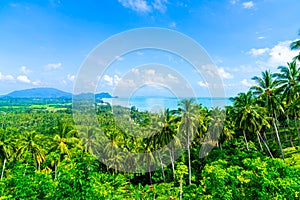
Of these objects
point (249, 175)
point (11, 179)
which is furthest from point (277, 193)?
point (11, 179)

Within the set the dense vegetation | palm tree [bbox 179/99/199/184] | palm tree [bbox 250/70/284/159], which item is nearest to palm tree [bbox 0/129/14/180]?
the dense vegetation

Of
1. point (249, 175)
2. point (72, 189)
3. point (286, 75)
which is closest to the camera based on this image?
point (72, 189)

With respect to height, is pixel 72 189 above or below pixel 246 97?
below

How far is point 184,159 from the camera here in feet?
117

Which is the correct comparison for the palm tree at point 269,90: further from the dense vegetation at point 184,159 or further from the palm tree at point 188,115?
the palm tree at point 188,115

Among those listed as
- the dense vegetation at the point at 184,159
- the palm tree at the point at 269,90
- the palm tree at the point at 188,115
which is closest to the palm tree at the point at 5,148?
the dense vegetation at the point at 184,159

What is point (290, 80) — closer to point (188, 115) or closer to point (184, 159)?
point (188, 115)

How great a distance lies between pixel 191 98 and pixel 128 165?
714 inches

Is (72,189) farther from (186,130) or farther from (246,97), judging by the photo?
(246,97)

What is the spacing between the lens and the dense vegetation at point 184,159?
9141 mm

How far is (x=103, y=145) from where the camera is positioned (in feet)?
115

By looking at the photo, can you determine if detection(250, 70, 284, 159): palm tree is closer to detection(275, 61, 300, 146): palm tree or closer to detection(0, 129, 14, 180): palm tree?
detection(275, 61, 300, 146): palm tree

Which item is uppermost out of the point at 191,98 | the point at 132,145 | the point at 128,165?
the point at 191,98

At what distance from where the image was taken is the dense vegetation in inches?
360
